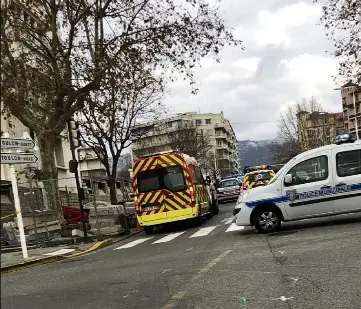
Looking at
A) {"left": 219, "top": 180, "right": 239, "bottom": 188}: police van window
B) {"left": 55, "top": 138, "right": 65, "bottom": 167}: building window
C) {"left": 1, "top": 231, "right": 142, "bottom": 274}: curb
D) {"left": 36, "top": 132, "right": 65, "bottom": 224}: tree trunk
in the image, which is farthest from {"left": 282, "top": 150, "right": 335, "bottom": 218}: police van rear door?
{"left": 55, "top": 138, "right": 65, "bottom": 167}: building window

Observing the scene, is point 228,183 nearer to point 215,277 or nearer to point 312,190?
point 312,190

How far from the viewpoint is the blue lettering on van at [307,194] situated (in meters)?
11.6

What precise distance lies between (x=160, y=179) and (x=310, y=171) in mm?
6549

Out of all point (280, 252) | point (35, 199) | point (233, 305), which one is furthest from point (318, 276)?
point (35, 199)

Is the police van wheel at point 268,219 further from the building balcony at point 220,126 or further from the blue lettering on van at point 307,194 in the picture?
the building balcony at point 220,126

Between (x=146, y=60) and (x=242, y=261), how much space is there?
1298cm

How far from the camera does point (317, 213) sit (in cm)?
1191

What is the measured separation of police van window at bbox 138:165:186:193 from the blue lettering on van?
17.8ft

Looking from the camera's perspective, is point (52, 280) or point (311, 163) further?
point (311, 163)

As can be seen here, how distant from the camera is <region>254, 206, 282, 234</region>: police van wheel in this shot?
39.7 ft

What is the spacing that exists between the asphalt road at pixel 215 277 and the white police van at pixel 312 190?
60 cm

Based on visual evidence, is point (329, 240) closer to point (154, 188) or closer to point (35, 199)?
point (154, 188)

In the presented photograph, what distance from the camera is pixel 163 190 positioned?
1711 centimetres

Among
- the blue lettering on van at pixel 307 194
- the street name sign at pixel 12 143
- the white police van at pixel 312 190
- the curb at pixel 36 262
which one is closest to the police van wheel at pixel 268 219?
the white police van at pixel 312 190
